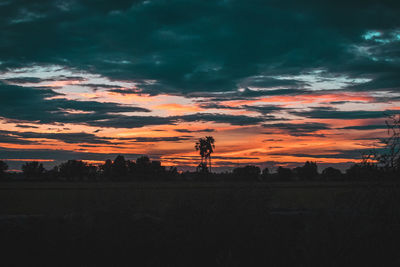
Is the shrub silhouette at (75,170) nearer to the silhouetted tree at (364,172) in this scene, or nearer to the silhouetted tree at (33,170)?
the silhouetted tree at (33,170)

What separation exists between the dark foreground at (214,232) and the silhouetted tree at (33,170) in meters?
150

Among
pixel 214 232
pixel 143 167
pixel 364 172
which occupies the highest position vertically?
pixel 143 167

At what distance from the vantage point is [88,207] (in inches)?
452

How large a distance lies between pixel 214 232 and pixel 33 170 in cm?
15640

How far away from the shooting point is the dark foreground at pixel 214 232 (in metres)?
8.86

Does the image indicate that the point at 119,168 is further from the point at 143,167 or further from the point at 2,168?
the point at 2,168

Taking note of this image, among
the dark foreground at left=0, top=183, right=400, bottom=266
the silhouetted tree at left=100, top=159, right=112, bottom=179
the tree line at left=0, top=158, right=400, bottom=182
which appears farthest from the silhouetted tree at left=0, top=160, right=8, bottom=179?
the dark foreground at left=0, top=183, right=400, bottom=266

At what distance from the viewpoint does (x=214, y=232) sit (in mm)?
10352

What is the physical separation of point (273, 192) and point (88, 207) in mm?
5682

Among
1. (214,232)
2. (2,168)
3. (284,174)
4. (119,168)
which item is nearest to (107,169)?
(119,168)

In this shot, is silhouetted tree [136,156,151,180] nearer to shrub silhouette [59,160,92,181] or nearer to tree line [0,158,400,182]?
tree line [0,158,400,182]

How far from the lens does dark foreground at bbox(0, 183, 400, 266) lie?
886 centimetres

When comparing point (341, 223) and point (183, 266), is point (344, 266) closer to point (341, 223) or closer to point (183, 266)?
point (341, 223)

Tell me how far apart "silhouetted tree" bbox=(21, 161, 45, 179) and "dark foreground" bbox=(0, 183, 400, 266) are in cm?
14984
